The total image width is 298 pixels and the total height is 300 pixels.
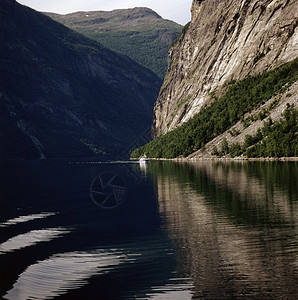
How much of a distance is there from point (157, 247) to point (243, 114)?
133 meters

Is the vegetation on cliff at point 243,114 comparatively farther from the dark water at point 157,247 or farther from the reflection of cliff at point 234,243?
the reflection of cliff at point 234,243

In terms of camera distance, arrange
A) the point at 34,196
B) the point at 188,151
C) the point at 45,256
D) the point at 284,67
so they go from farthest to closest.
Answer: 1. the point at 188,151
2. the point at 284,67
3. the point at 34,196
4. the point at 45,256

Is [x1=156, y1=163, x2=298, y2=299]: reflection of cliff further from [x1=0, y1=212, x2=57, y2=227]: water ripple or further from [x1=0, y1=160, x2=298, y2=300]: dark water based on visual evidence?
[x1=0, y1=212, x2=57, y2=227]: water ripple

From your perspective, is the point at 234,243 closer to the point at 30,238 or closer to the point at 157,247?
the point at 157,247

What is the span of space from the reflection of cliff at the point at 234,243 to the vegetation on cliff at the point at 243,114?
7260 cm

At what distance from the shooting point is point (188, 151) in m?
183

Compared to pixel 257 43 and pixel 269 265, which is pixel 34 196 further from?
pixel 257 43

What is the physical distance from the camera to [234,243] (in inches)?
1423

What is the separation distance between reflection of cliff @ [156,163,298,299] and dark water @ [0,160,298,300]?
64mm

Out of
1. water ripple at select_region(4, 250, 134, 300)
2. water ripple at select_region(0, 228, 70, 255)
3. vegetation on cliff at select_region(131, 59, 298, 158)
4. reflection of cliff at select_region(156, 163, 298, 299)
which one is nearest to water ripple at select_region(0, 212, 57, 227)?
water ripple at select_region(0, 228, 70, 255)

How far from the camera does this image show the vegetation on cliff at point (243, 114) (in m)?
134

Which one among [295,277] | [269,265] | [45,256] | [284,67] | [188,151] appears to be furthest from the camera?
[188,151]

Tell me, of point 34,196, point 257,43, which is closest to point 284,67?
point 257,43

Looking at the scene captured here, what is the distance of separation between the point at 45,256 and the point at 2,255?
3799mm
